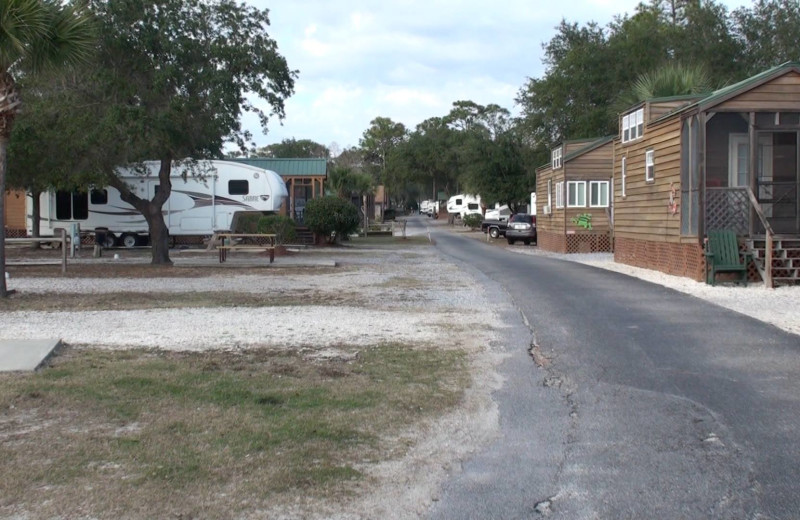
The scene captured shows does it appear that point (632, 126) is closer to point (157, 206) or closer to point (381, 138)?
point (157, 206)

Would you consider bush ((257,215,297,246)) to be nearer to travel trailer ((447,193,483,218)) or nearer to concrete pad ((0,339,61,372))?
concrete pad ((0,339,61,372))

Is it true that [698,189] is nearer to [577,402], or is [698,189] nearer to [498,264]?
[498,264]

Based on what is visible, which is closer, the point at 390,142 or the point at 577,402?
the point at 577,402

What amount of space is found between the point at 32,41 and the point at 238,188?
62.4 feet

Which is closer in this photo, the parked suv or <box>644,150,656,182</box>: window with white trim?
<box>644,150,656,182</box>: window with white trim

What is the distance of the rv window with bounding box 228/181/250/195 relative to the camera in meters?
32.4

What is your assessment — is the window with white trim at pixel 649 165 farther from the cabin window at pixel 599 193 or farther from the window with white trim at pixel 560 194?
the window with white trim at pixel 560 194

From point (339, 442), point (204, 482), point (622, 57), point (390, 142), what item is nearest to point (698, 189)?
point (339, 442)

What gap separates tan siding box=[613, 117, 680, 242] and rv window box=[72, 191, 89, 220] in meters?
20.2

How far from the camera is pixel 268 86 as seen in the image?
21.3 meters

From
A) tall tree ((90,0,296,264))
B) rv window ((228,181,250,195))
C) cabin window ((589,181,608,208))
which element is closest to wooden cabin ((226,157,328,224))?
rv window ((228,181,250,195))

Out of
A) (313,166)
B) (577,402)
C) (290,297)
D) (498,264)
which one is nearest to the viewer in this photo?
(577,402)

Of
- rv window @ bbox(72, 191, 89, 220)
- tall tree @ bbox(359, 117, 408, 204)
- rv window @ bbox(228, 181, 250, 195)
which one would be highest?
tall tree @ bbox(359, 117, 408, 204)

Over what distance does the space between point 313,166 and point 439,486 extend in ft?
124
